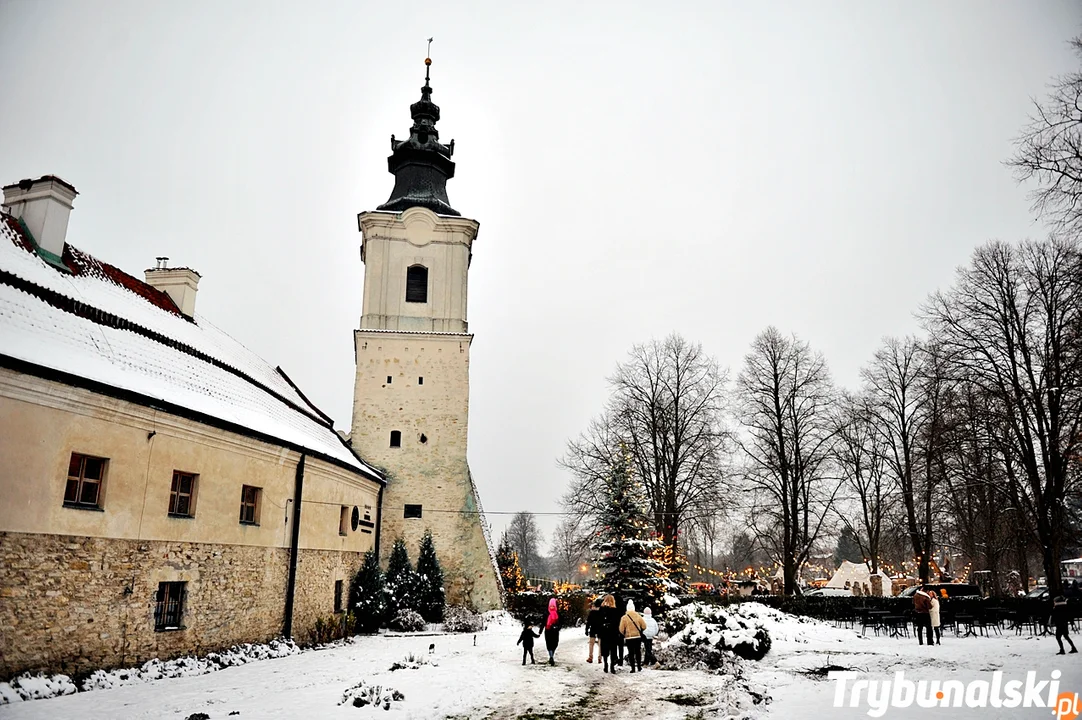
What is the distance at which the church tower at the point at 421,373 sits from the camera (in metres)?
27.2

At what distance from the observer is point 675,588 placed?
23328 mm

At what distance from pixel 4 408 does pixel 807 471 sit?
28.2 m

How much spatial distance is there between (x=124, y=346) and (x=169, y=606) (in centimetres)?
553

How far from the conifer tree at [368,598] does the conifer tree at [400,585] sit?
1.93ft

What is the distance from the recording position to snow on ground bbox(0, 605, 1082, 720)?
9898mm

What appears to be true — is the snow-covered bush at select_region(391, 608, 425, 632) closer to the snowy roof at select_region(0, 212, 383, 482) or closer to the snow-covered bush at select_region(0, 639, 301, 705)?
the snowy roof at select_region(0, 212, 383, 482)

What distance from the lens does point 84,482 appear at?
12156mm

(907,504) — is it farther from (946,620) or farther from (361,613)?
(361,613)

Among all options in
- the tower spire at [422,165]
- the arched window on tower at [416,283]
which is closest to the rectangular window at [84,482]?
the arched window on tower at [416,283]

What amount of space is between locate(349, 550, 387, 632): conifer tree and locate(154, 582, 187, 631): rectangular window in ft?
28.1

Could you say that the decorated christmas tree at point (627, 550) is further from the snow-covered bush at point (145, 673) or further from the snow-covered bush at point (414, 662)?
the snow-covered bush at point (145, 673)

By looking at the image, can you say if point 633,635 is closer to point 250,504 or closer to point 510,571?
point 250,504

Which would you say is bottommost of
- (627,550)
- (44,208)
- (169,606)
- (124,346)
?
(169,606)

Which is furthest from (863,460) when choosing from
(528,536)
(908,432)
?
(528,536)
